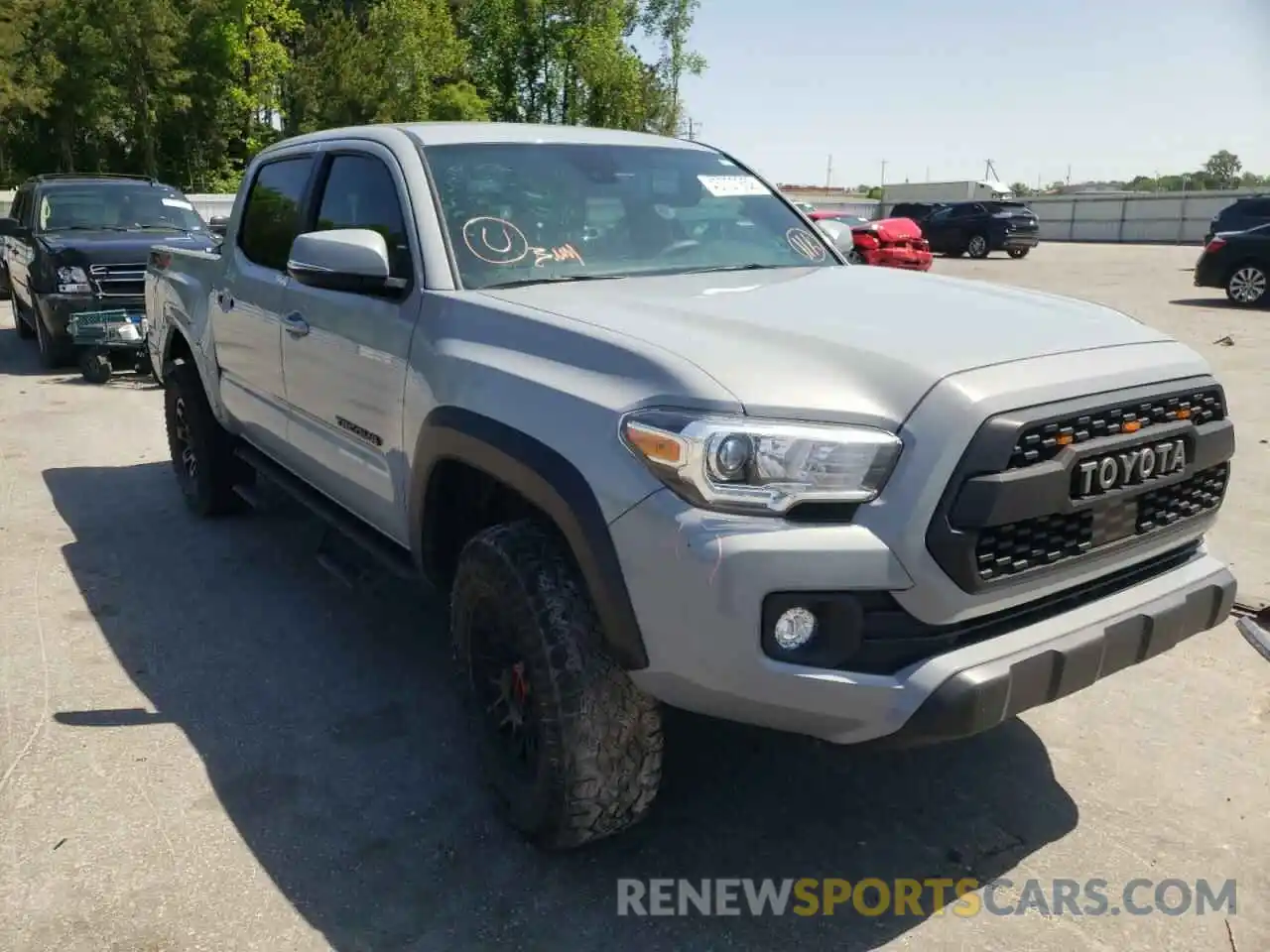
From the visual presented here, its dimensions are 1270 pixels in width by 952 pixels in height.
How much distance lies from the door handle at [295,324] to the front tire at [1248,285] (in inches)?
624

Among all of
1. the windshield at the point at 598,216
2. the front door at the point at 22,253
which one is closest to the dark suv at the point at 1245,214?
the front door at the point at 22,253

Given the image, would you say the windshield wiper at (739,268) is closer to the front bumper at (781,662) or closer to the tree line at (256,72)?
the front bumper at (781,662)

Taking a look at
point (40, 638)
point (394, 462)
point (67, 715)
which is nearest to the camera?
point (394, 462)

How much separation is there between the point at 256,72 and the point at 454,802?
3355 cm

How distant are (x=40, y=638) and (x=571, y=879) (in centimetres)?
270

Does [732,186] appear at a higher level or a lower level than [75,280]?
higher

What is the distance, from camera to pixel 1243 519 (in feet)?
18.8

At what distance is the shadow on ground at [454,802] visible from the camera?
8.91 feet

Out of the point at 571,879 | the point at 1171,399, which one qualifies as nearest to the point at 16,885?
the point at 571,879

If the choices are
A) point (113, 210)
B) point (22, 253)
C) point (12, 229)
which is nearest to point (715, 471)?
point (12, 229)

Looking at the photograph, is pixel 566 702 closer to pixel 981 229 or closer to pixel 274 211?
pixel 274 211

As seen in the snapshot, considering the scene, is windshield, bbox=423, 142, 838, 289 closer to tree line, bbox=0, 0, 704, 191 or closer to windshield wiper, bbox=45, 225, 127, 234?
windshield wiper, bbox=45, 225, 127, 234

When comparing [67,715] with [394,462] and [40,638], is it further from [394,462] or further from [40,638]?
[394,462]

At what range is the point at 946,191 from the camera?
186ft
